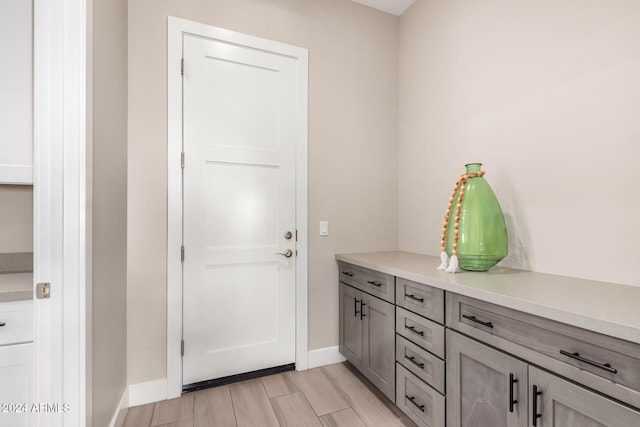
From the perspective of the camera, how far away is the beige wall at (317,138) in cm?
180

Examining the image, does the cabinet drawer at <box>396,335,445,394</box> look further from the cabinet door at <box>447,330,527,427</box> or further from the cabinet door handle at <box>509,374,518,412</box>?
the cabinet door handle at <box>509,374,518,412</box>

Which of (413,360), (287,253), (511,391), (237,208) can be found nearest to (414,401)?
(413,360)

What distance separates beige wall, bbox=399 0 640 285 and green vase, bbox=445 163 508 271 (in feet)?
0.80

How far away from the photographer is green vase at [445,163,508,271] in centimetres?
146

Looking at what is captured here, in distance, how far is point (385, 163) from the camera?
253cm

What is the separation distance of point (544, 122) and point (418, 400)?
158cm

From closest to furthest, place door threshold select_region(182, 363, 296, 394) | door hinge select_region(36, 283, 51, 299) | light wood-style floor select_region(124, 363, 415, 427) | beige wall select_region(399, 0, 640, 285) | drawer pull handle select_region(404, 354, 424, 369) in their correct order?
door hinge select_region(36, 283, 51, 299) < beige wall select_region(399, 0, 640, 285) < drawer pull handle select_region(404, 354, 424, 369) < light wood-style floor select_region(124, 363, 415, 427) < door threshold select_region(182, 363, 296, 394)

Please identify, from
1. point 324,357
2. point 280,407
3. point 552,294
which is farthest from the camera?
point 324,357

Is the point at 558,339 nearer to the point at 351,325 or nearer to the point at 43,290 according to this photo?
the point at 351,325

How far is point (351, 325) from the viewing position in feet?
7.00

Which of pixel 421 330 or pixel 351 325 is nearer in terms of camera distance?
pixel 421 330

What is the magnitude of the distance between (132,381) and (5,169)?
136 centimetres

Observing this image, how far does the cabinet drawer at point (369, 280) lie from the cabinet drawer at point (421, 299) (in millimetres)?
78

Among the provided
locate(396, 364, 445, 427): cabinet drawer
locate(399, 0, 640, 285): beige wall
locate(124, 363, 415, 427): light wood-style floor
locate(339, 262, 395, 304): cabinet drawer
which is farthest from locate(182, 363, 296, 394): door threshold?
locate(399, 0, 640, 285): beige wall
